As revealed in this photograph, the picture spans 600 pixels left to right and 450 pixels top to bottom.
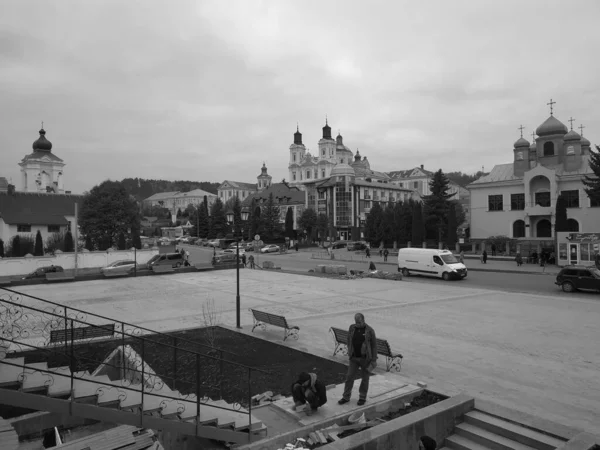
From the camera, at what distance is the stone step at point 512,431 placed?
6543 millimetres

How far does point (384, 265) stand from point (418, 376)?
32.1 metres

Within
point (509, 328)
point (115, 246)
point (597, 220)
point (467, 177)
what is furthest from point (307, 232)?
point (467, 177)

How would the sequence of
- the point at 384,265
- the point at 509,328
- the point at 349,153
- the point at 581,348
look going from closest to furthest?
the point at 581,348
the point at 509,328
the point at 384,265
the point at 349,153

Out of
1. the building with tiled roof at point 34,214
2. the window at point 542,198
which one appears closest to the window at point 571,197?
the window at point 542,198

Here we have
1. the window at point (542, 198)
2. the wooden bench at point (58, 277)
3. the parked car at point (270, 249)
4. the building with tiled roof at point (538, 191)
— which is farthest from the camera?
the parked car at point (270, 249)

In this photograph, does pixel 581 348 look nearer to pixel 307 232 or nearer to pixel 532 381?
pixel 532 381

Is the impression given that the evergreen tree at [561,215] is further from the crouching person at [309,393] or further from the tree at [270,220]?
the tree at [270,220]

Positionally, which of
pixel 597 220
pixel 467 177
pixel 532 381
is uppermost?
pixel 467 177

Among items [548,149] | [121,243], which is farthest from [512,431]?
[548,149]

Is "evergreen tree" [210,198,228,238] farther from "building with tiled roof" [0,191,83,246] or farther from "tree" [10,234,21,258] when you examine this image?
"tree" [10,234,21,258]

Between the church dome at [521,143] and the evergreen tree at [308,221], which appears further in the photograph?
the evergreen tree at [308,221]

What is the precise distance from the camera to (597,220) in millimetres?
45719

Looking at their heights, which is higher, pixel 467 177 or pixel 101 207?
pixel 467 177

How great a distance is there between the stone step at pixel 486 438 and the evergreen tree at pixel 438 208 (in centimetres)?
5097
